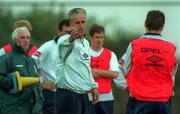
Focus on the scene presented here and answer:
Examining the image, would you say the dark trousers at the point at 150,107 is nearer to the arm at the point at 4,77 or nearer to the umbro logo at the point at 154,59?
the umbro logo at the point at 154,59

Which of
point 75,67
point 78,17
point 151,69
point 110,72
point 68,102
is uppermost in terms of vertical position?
point 78,17

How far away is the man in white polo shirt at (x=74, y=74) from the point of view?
474 inches

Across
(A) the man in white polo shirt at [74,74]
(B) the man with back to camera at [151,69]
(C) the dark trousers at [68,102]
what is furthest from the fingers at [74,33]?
(B) the man with back to camera at [151,69]

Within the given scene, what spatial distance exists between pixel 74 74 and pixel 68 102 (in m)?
0.35

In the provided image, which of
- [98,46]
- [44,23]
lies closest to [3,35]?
[44,23]

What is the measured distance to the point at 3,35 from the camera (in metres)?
23.5

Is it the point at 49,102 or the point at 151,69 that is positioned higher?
the point at 151,69

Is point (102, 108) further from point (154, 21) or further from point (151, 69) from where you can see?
point (154, 21)

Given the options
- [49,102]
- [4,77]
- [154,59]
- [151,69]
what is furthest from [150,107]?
[49,102]

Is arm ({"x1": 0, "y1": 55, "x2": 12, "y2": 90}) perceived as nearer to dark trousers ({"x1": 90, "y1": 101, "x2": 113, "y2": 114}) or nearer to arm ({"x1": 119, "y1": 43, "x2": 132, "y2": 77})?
arm ({"x1": 119, "y1": 43, "x2": 132, "y2": 77})

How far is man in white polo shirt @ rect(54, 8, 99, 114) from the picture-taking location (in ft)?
39.5

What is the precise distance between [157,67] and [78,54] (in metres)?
1.02

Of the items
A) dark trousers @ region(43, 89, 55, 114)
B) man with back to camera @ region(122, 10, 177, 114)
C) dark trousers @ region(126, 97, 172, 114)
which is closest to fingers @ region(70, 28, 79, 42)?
man with back to camera @ region(122, 10, 177, 114)

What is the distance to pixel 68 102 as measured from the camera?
39.9 feet
